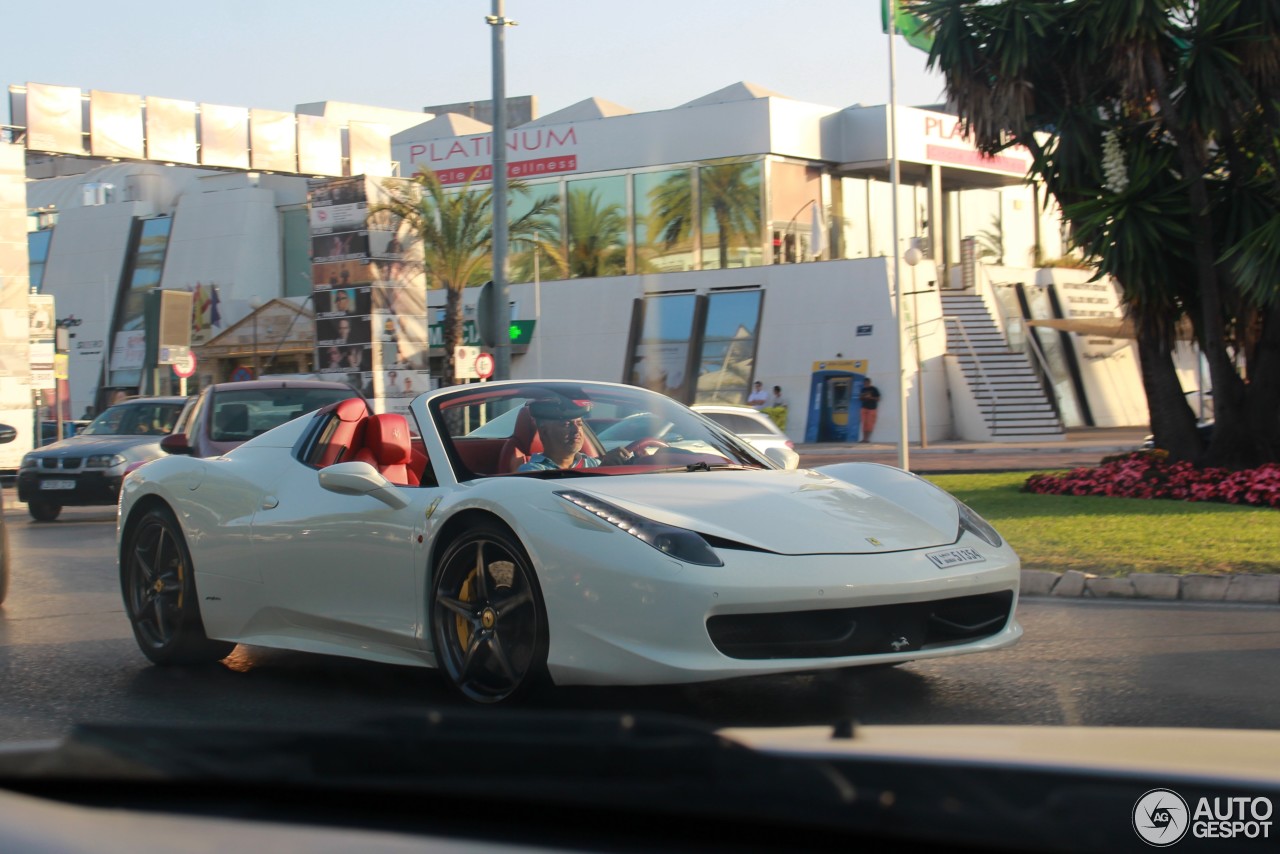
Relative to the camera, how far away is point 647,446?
6.28m

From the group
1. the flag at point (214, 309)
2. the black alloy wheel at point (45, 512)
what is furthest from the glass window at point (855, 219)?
the black alloy wheel at point (45, 512)

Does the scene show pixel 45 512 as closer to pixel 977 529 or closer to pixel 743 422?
pixel 743 422

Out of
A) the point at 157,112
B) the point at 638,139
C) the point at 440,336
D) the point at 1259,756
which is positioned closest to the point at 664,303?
the point at 638,139

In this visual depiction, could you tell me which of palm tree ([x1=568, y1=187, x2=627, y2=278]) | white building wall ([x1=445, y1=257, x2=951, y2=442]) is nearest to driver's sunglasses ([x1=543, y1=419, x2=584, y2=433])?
white building wall ([x1=445, y1=257, x2=951, y2=442])

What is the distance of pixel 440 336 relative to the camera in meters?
44.3

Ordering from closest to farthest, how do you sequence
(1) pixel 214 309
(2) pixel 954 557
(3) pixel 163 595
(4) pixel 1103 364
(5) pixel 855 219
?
1. (2) pixel 954 557
2. (3) pixel 163 595
3. (5) pixel 855 219
4. (4) pixel 1103 364
5. (1) pixel 214 309

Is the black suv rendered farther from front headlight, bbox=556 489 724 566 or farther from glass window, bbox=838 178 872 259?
glass window, bbox=838 178 872 259

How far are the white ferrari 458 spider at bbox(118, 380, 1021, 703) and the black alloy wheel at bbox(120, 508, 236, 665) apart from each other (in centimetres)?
1

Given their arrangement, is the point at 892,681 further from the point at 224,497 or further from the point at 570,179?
the point at 570,179

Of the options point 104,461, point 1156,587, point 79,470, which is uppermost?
point 104,461

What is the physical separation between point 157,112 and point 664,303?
13.9 m

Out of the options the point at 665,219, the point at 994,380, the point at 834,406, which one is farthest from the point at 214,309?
the point at 994,380

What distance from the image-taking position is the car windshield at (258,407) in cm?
1362

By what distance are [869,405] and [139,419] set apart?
19.8 meters
